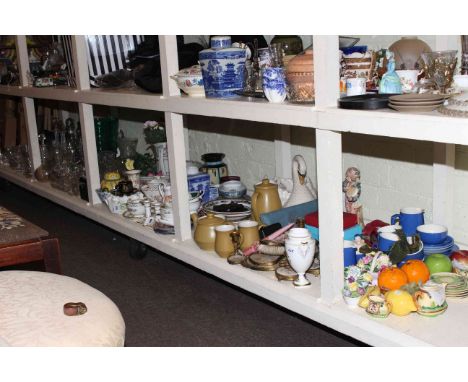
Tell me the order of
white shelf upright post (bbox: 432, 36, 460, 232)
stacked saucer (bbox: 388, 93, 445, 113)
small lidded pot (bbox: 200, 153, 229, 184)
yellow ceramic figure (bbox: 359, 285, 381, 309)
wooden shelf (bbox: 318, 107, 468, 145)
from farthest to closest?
1. small lidded pot (bbox: 200, 153, 229, 184)
2. white shelf upright post (bbox: 432, 36, 460, 232)
3. yellow ceramic figure (bbox: 359, 285, 381, 309)
4. stacked saucer (bbox: 388, 93, 445, 113)
5. wooden shelf (bbox: 318, 107, 468, 145)

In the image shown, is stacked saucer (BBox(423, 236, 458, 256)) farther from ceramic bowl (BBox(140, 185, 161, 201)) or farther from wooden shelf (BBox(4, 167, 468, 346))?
ceramic bowl (BBox(140, 185, 161, 201))

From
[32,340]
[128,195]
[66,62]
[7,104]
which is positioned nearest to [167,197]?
[128,195]

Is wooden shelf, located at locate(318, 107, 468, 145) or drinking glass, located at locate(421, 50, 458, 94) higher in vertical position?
drinking glass, located at locate(421, 50, 458, 94)

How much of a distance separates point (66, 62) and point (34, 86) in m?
0.33

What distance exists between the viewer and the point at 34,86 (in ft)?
11.9

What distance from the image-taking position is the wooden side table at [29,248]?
81.7 inches

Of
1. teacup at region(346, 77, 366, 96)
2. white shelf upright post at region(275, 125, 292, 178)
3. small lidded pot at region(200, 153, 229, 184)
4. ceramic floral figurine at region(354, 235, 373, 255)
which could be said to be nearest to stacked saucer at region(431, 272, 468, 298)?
ceramic floral figurine at region(354, 235, 373, 255)

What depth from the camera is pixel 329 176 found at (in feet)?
5.75

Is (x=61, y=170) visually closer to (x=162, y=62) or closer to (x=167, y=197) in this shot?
(x=167, y=197)

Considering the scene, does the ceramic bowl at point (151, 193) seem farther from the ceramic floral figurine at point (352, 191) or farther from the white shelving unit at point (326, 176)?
the ceramic floral figurine at point (352, 191)

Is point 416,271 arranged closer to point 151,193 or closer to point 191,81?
point 191,81

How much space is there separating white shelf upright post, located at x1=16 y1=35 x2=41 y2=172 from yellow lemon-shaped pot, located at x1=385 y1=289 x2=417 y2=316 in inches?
107

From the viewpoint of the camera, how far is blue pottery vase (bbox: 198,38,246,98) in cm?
219

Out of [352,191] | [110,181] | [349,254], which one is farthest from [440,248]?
[110,181]
